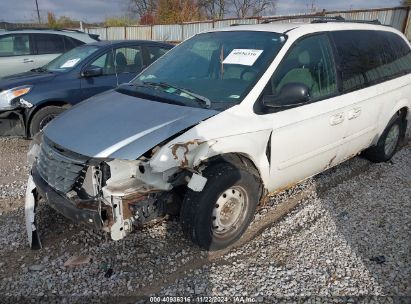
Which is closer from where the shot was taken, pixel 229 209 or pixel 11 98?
pixel 229 209

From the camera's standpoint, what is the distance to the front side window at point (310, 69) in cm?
308

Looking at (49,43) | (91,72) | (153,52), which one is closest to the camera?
(91,72)

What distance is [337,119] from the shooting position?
11.6 feet

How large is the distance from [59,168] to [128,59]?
4.02 meters

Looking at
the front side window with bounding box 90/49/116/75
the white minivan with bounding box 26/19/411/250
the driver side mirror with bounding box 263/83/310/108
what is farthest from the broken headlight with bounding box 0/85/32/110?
the driver side mirror with bounding box 263/83/310/108

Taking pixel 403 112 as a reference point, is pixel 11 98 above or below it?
below

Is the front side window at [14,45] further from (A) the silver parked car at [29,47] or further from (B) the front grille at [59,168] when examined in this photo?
(B) the front grille at [59,168]

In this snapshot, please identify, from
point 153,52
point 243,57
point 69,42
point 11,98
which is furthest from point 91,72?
point 243,57

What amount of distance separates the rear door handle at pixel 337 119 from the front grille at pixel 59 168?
2.39 m

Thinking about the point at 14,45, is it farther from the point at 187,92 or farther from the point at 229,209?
the point at 229,209

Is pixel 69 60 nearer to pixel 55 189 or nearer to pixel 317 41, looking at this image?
pixel 55 189

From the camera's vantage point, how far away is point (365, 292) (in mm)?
2580

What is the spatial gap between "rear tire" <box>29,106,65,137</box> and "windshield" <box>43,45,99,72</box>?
748mm

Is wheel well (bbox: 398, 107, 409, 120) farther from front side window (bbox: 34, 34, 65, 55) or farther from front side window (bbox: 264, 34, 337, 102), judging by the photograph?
front side window (bbox: 34, 34, 65, 55)
